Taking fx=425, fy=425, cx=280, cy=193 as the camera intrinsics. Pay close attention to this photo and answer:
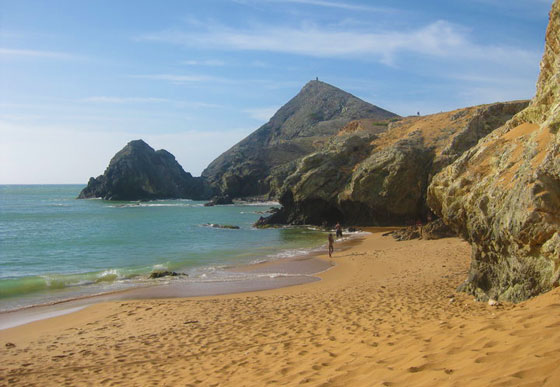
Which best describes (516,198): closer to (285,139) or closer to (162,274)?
(162,274)

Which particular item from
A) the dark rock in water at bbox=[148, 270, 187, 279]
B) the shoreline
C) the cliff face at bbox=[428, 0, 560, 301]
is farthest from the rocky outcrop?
the cliff face at bbox=[428, 0, 560, 301]

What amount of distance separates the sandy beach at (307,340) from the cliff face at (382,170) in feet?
65.8

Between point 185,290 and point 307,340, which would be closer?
point 307,340

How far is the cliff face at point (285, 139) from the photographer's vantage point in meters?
85.4

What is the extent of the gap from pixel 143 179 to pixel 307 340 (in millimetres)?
91064

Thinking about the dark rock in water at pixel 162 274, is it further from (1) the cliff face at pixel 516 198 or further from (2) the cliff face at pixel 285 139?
(2) the cliff face at pixel 285 139

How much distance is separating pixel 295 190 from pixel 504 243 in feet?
103

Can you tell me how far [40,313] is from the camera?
12.4 meters

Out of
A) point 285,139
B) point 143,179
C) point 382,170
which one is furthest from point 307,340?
point 285,139

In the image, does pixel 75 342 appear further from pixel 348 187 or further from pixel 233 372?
pixel 348 187

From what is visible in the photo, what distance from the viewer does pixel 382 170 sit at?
112ft

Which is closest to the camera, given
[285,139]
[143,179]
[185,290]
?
[185,290]

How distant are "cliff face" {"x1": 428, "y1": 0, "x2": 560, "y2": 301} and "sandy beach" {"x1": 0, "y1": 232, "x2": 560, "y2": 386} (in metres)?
0.58

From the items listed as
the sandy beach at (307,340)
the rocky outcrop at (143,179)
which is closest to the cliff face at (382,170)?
the sandy beach at (307,340)
